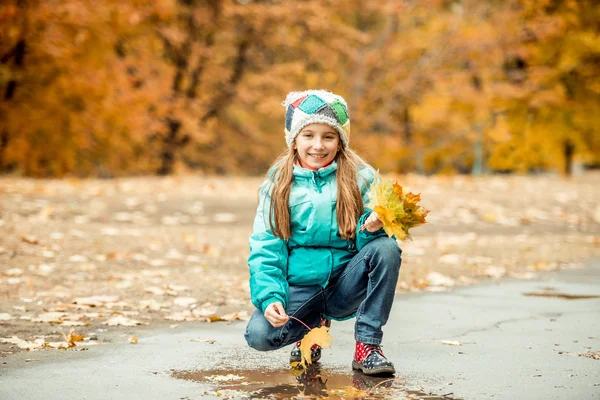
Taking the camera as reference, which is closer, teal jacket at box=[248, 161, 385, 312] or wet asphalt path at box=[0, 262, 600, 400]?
wet asphalt path at box=[0, 262, 600, 400]

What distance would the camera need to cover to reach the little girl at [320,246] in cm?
374

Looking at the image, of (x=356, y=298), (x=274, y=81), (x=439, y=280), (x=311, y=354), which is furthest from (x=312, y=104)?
(x=274, y=81)

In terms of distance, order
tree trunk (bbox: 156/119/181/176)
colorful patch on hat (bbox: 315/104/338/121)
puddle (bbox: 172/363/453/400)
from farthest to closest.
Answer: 1. tree trunk (bbox: 156/119/181/176)
2. colorful patch on hat (bbox: 315/104/338/121)
3. puddle (bbox: 172/363/453/400)

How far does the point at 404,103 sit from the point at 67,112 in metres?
12.0

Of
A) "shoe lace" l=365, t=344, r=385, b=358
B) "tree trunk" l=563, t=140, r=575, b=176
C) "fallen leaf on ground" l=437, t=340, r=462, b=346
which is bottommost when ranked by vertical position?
"fallen leaf on ground" l=437, t=340, r=462, b=346

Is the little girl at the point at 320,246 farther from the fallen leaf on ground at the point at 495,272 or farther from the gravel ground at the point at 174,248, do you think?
the fallen leaf on ground at the point at 495,272

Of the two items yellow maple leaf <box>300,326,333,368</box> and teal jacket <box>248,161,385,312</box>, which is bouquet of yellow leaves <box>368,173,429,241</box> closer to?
teal jacket <box>248,161,385,312</box>

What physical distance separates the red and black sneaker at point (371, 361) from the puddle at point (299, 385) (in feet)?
0.11

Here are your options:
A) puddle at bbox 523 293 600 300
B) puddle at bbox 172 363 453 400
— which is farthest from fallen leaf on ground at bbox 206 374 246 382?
puddle at bbox 523 293 600 300

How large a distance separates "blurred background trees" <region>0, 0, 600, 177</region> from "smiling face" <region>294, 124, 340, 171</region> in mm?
13660

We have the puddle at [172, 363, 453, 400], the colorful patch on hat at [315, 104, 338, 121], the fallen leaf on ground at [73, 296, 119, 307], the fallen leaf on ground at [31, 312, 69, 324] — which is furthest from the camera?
the fallen leaf on ground at [73, 296, 119, 307]

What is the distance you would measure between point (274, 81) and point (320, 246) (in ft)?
60.3

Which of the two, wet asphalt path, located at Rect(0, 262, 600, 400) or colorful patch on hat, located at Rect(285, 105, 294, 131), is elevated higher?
colorful patch on hat, located at Rect(285, 105, 294, 131)

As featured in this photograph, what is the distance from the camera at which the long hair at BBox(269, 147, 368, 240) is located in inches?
148
